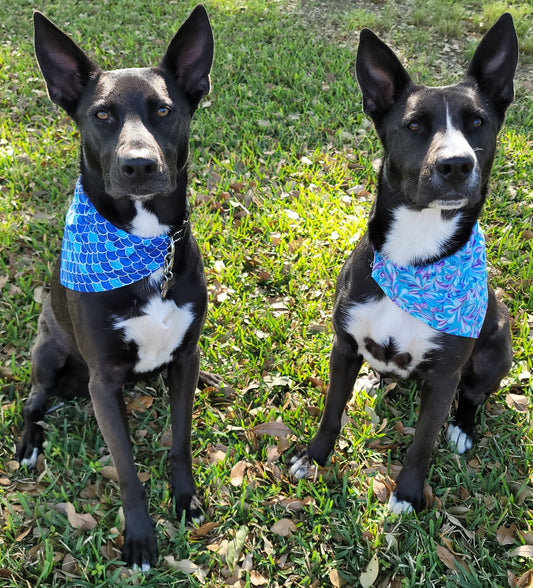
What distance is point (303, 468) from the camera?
9.88ft

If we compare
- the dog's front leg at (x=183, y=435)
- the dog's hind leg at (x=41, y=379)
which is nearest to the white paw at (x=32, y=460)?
the dog's hind leg at (x=41, y=379)

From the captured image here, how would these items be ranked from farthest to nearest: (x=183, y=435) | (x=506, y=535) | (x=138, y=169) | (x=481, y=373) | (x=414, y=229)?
(x=481, y=373), (x=183, y=435), (x=506, y=535), (x=414, y=229), (x=138, y=169)

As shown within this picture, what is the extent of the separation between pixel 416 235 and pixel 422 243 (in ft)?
0.17

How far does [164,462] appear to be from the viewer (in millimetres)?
3076

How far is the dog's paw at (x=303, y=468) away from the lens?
9.83 ft

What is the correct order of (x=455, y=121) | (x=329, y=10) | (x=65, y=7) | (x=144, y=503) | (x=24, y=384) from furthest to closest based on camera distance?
(x=329, y=10)
(x=65, y=7)
(x=24, y=384)
(x=144, y=503)
(x=455, y=121)

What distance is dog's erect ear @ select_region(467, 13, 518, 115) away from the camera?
8.30ft

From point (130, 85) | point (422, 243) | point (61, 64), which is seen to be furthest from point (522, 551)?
point (61, 64)

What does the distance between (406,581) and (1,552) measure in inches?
74.4

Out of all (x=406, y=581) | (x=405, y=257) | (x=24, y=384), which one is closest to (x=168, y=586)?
(x=406, y=581)

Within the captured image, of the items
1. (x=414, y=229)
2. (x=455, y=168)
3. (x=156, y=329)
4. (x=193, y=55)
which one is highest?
(x=193, y=55)

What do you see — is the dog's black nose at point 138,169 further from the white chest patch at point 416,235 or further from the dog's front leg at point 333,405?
the dog's front leg at point 333,405

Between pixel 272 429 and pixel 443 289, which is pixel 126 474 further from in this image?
pixel 443 289

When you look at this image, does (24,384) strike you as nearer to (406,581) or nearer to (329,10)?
(406,581)
